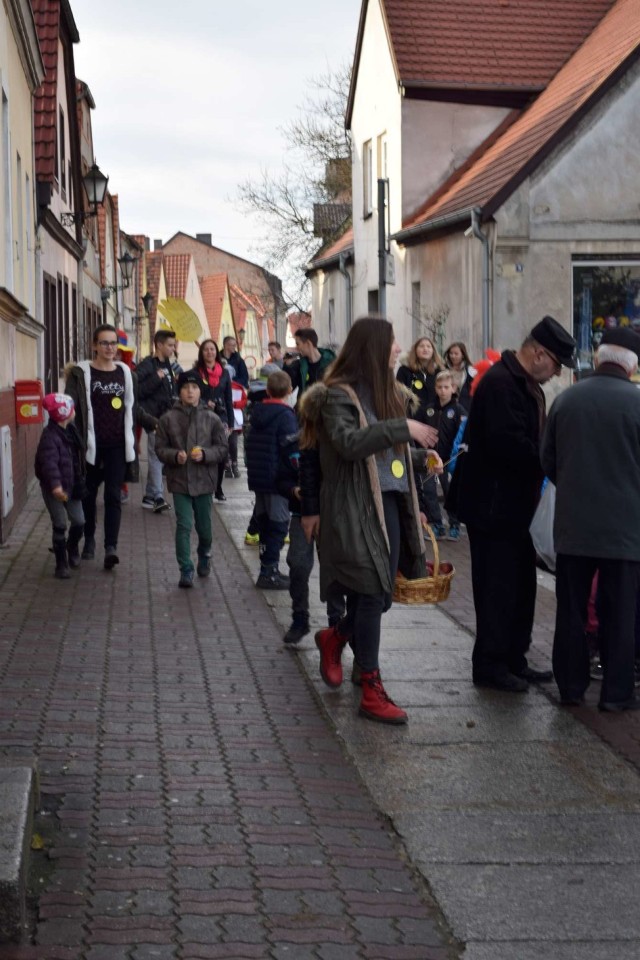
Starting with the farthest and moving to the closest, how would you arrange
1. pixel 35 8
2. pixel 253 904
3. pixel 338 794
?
1. pixel 35 8
2. pixel 338 794
3. pixel 253 904

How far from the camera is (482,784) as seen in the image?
5.89 m

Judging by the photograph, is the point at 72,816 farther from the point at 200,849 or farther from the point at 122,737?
the point at 122,737

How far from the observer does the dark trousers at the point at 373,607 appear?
273 inches

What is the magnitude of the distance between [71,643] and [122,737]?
7.50 feet

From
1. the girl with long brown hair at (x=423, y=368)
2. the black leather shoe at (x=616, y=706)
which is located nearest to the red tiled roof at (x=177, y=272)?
the girl with long brown hair at (x=423, y=368)

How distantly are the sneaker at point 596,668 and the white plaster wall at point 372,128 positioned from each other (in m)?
19.2

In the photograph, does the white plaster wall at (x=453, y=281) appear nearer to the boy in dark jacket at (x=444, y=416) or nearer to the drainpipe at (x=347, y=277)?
the drainpipe at (x=347, y=277)

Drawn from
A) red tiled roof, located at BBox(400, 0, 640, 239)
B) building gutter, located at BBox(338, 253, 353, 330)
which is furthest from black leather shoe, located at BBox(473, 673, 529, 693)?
building gutter, located at BBox(338, 253, 353, 330)

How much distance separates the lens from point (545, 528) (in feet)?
24.3

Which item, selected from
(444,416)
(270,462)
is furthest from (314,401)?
(444,416)

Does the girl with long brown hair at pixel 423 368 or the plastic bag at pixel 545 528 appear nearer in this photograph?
the plastic bag at pixel 545 528

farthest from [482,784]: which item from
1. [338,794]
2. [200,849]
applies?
[200,849]

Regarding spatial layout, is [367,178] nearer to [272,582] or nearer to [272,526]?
[272,526]

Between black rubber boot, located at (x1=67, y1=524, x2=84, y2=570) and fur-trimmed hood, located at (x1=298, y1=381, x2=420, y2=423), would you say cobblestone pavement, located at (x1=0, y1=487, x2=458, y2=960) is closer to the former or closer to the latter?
fur-trimmed hood, located at (x1=298, y1=381, x2=420, y2=423)
